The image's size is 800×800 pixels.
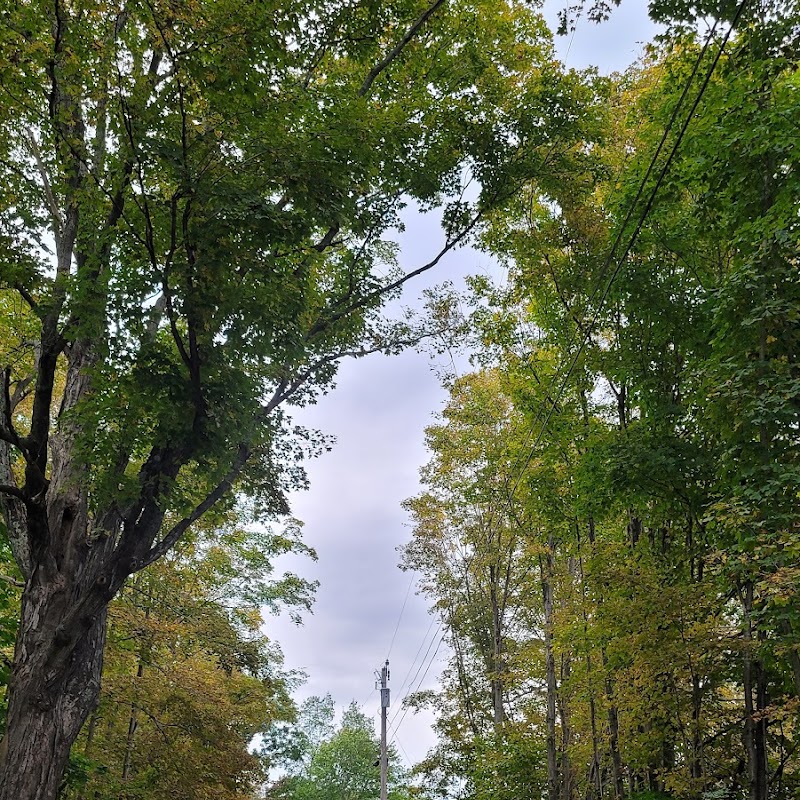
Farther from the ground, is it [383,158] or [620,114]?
[620,114]

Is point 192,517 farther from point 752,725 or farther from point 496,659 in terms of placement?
point 496,659

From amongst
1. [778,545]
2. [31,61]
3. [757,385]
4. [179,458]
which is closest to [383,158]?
[31,61]

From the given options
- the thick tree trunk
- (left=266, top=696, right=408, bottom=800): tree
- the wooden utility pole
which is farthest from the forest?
(left=266, top=696, right=408, bottom=800): tree

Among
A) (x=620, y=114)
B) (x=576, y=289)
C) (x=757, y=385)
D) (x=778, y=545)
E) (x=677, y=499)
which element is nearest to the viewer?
(x=778, y=545)

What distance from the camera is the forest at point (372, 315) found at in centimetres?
446

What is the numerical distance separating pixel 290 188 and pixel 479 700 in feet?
44.2

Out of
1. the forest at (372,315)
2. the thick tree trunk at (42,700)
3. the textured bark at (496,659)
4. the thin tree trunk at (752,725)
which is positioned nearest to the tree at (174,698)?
the forest at (372,315)

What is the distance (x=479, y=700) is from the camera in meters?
14.6

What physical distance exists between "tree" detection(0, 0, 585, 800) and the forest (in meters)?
0.03

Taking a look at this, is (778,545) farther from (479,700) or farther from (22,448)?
(479,700)

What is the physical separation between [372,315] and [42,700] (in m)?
4.92

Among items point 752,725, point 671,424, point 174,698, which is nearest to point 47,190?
point 174,698

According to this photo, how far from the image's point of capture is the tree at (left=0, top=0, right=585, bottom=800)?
438 cm

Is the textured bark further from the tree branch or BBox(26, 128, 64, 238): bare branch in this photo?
BBox(26, 128, 64, 238): bare branch
